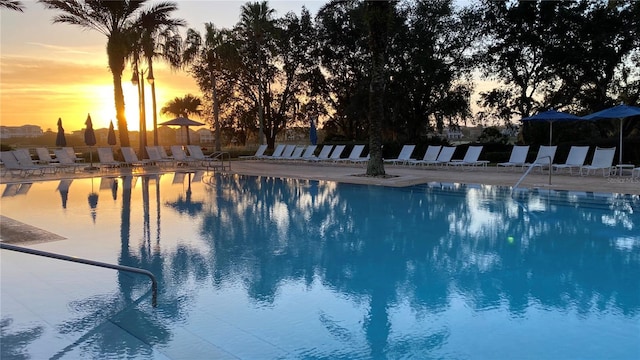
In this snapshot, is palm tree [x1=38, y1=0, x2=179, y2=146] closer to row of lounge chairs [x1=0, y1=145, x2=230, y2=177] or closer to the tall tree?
row of lounge chairs [x1=0, y1=145, x2=230, y2=177]

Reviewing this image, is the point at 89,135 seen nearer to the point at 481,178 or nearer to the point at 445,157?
the point at 445,157

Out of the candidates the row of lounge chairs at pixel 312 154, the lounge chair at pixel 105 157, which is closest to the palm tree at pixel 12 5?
the lounge chair at pixel 105 157

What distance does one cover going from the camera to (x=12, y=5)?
579 inches

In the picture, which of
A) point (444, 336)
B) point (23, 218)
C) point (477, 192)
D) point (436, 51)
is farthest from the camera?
point (436, 51)

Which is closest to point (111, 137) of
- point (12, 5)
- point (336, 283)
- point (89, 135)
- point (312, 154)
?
point (89, 135)

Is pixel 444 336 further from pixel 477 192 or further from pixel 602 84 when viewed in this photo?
pixel 602 84

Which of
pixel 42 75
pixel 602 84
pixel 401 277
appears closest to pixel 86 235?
pixel 401 277

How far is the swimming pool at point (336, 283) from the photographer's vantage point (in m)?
3.54

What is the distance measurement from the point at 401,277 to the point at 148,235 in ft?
13.5

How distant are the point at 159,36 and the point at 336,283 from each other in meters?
21.0

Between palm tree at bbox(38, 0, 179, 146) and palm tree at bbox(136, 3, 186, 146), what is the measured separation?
2.00 feet

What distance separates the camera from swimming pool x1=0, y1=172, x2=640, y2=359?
3535 millimetres

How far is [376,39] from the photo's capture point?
12.9 meters

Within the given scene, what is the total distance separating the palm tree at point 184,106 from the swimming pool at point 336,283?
2964cm
